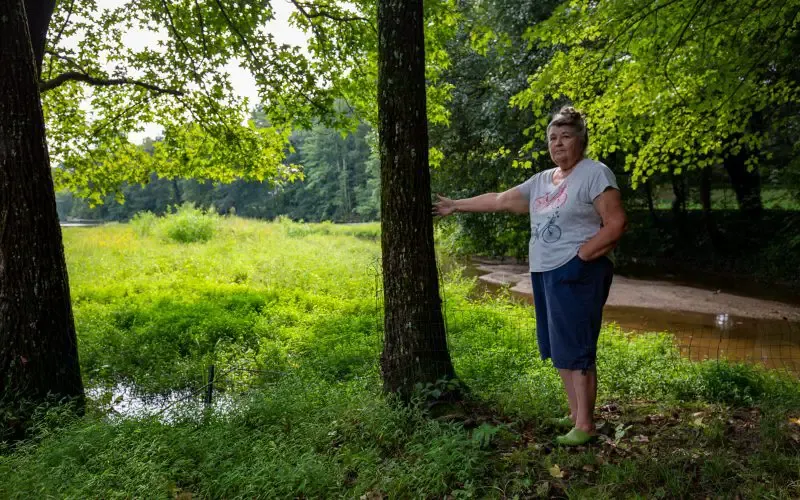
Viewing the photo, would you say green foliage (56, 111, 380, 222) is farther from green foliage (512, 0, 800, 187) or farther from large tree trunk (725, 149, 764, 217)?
green foliage (512, 0, 800, 187)

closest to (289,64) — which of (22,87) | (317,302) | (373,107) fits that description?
(373,107)

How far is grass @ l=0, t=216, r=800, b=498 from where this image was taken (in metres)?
2.99

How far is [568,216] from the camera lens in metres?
3.16

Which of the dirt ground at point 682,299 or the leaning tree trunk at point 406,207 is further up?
the leaning tree trunk at point 406,207

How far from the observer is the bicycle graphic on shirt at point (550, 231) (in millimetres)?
3213

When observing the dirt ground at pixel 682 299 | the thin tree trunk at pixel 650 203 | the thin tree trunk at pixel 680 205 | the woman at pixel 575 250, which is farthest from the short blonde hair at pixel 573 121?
the thin tree trunk at pixel 650 203

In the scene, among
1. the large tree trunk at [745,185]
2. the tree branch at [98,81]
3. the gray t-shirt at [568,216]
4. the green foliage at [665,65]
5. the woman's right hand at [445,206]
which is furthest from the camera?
the large tree trunk at [745,185]

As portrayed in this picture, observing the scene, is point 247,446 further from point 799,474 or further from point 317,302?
point 317,302

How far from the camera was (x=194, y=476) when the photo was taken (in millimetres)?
3352

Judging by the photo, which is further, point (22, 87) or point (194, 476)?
point (22, 87)

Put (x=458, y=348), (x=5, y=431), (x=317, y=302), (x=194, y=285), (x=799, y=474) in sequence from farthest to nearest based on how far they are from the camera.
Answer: (x=194, y=285)
(x=317, y=302)
(x=458, y=348)
(x=5, y=431)
(x=799, y=474)

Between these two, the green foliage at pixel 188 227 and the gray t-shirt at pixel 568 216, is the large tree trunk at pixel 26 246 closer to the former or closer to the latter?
the gray t-shirt at pixel 568 216

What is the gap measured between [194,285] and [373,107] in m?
6.68

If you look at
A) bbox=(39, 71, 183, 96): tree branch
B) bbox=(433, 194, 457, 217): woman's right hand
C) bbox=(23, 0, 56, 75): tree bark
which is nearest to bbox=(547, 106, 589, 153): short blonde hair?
bbox=(433, 194, 457, 217): woman's right hand
